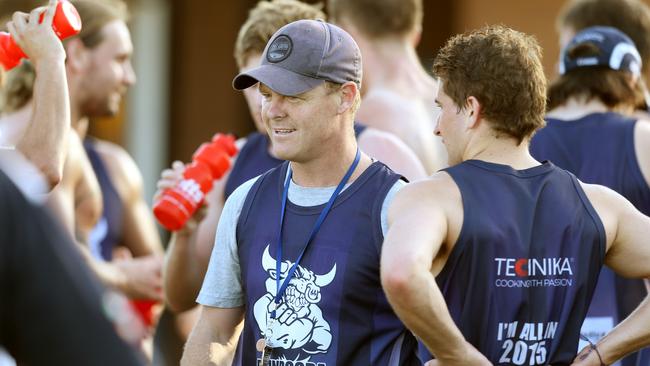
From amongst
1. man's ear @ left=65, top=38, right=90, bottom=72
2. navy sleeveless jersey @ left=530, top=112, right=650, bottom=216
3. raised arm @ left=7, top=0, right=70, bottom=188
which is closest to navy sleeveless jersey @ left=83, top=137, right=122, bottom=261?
man's ear @ left=65, top=38, right=90, bottom=72

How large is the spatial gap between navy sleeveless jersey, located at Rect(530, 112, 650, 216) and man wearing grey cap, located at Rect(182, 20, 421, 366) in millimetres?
1170

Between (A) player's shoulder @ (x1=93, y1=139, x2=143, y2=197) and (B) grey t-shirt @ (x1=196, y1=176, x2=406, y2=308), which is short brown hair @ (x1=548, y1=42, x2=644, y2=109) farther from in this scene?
(A) player's shoulder @ (x1=93, y1=139, x2=143, y2=197)

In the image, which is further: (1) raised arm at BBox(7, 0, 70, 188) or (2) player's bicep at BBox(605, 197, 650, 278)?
(1) raised arm at BBox(7, 0, 70, 188)

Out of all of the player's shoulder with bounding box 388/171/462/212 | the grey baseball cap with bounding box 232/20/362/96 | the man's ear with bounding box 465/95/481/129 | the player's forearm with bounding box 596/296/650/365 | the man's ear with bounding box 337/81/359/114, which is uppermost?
the grey baseball cap with bounding box 232/20/362/96

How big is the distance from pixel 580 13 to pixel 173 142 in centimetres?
551

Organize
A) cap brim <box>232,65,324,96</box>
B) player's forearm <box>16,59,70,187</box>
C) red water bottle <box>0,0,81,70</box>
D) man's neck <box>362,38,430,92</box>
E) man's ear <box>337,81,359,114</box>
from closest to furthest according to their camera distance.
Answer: cap brim <box>232,65,324,96</box>
man's ear <box>337,81,359,114</box>
player's forearm <box>16,59,70,187</box>
red water bottle <box>0,0,81,70</box>
man's neck <box>362,38,430,92</box>

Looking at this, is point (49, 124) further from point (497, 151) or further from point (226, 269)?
point (497, 151)

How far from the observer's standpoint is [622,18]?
4812 millimetres

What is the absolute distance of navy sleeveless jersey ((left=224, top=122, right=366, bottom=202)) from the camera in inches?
169

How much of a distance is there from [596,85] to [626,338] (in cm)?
146

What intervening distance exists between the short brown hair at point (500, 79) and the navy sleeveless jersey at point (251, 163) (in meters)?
1.28

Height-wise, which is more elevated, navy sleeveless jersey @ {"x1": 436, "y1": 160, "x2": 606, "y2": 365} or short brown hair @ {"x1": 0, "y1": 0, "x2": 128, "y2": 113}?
short brown hair @ {"x1": 0, "y1": 0, "x2": 128, "y2": 113}

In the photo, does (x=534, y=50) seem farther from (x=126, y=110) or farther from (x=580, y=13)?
(x=126, y=110)

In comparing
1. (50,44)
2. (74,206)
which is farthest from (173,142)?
(50,44)
